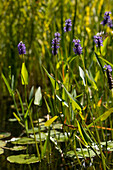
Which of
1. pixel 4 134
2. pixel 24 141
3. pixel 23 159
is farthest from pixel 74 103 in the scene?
pixel 4 134

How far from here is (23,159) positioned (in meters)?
1.39

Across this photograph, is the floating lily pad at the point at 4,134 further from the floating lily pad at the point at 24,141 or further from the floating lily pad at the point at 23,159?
the floating lily pad at the point at 23,159

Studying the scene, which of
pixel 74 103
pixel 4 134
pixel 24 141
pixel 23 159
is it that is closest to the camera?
pixel 74 103

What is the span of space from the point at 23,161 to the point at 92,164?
33 cm

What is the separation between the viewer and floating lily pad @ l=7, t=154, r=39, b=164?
53.2 inches

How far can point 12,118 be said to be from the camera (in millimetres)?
2143

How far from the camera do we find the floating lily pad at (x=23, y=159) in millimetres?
1351

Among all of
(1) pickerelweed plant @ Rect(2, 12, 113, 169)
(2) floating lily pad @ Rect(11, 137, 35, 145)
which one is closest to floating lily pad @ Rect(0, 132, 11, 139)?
(2) floating lily pad @ Rect(11, 137, 35, 145)

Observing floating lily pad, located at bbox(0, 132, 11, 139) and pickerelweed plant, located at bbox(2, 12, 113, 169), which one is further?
floating lily pad, located at bbox(0, 132, 11, 139)

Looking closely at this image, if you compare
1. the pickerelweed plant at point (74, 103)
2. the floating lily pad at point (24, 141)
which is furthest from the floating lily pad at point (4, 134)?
the pickerelweed plant at point (74, 103)

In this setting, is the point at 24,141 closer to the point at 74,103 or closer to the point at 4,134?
the point at 4,134

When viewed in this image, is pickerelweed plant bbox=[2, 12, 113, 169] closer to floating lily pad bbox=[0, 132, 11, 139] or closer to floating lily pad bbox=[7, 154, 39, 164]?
floating lily pad bbox=[7, 154, 39, 164]

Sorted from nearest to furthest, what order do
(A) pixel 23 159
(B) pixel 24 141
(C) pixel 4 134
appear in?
(A) pixel 23 159 → (B) pixel 24 141 → (C) pixel 4 134

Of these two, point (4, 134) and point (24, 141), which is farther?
point (4, 134)
